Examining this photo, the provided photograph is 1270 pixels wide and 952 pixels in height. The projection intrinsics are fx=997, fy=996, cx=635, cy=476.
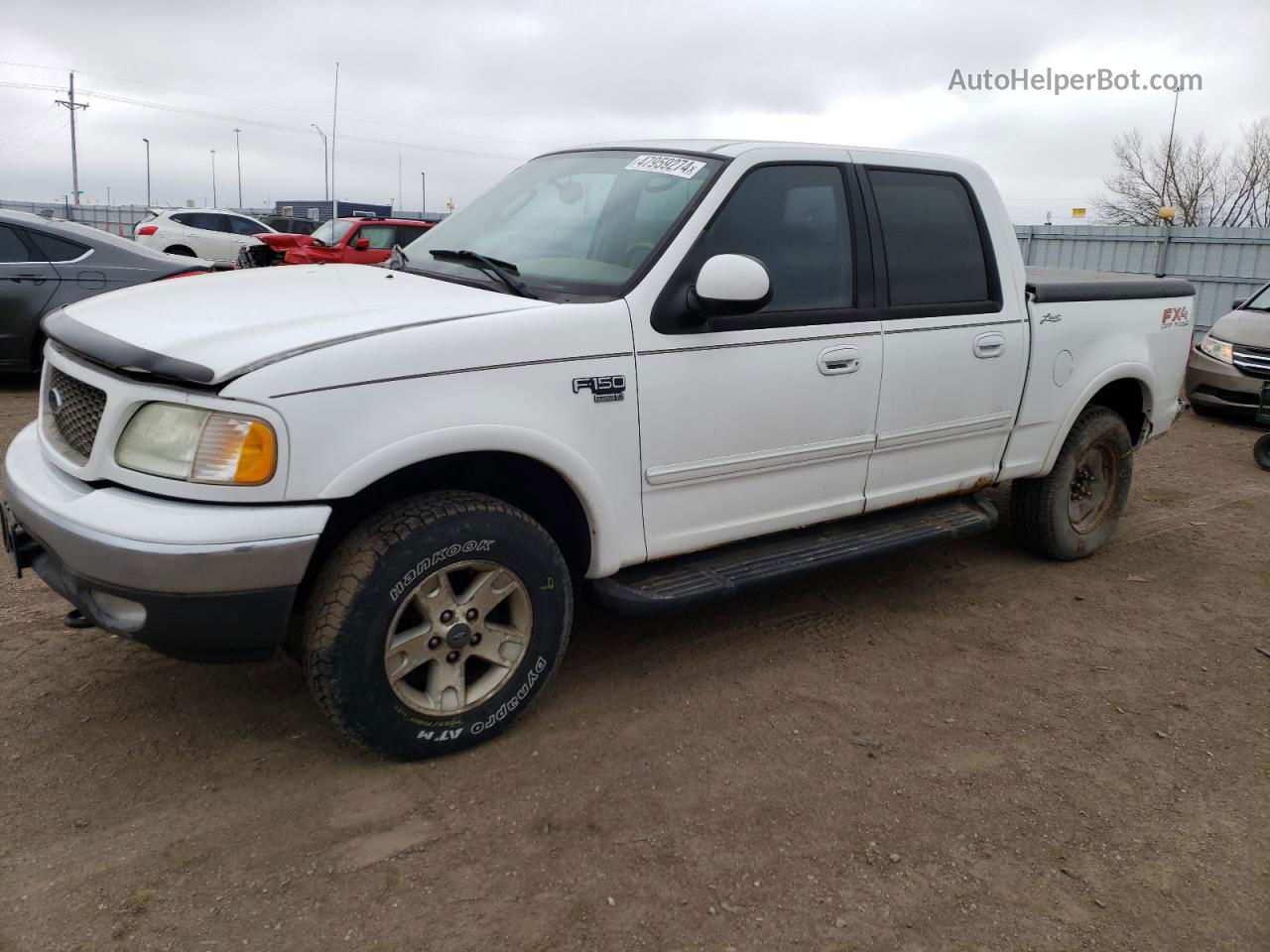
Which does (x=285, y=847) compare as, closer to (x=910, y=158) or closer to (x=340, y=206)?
(x=910, y=158)

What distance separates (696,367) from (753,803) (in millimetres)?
1422

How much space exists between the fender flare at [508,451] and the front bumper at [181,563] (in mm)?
157

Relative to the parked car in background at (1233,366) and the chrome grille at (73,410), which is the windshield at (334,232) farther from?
the chrome grille at (73,410)

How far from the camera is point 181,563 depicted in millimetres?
2553

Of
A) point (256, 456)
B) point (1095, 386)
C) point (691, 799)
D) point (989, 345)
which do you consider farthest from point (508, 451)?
point (1095, 386)

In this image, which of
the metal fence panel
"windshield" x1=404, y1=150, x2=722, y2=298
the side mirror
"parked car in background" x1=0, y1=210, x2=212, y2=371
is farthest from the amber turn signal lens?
the metal fence panel

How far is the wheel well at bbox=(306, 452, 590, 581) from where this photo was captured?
3.00m

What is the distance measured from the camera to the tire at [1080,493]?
5.10m

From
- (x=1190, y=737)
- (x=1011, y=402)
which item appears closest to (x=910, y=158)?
(x=1011, y=402)

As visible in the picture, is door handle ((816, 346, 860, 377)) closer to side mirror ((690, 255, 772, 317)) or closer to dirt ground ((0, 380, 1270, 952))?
side mirror ((690, 255, 772, 317))

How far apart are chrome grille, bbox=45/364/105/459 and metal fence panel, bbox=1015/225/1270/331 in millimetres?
14737

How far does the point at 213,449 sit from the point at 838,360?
2.25 m

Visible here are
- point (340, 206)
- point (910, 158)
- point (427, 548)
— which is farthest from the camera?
point (340, 206)

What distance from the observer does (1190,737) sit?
3.57 metres
